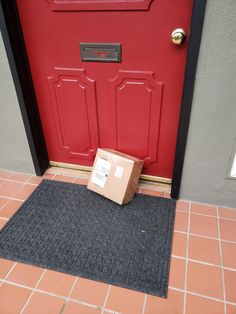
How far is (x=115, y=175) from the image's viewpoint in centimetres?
181

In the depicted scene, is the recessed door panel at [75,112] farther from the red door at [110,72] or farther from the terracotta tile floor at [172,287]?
the terracotta tile floor at [172,287]

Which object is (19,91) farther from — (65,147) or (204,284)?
(204,284)

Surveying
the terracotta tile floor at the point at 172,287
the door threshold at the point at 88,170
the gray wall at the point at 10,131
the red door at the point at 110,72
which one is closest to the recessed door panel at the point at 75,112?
the red door at the point at 110,72

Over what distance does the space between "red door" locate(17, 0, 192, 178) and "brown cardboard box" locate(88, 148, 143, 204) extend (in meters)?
0.17

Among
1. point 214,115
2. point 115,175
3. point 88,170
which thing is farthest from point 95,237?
point 214,115

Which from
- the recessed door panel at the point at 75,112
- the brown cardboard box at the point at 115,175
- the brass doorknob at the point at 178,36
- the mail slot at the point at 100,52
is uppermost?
the brass doorknob at the point at 178,36

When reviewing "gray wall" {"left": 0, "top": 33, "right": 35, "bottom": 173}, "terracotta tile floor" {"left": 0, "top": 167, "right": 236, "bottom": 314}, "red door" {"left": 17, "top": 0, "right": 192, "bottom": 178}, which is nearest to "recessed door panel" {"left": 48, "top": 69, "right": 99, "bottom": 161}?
"red door" {"left": 17, "top": 0, "right": 192, "bottom": 178}

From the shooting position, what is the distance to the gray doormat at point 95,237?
55.3 inches

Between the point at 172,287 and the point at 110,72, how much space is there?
1.38 meters

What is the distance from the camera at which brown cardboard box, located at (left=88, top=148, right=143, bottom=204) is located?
1756 millimetres

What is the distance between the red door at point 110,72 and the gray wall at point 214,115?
180 mm

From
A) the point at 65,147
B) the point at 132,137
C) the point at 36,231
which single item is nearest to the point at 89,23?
the point at 132,137

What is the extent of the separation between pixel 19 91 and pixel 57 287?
4.36ft

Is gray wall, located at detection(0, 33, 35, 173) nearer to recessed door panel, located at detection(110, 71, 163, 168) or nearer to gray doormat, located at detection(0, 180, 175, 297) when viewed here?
gray doormat, located at detection(0, 180, 175, 297)
